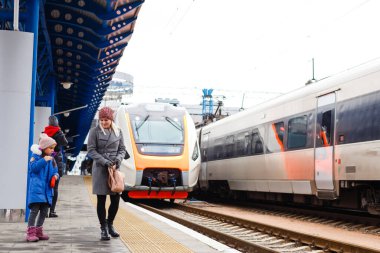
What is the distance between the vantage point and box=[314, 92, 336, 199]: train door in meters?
12.0

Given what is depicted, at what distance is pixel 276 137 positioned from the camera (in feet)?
49.8

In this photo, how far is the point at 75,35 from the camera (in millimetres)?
15273

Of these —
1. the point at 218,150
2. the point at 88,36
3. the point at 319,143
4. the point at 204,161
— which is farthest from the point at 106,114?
the point at 204,161

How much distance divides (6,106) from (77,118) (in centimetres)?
2627

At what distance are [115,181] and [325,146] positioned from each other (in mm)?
6639

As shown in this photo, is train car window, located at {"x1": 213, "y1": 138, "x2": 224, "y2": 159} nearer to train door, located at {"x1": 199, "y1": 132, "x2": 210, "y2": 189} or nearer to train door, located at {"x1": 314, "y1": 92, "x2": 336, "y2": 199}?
train door, located at {"x1": 199, "y1": 132, "x2": 210, "y2": 189}

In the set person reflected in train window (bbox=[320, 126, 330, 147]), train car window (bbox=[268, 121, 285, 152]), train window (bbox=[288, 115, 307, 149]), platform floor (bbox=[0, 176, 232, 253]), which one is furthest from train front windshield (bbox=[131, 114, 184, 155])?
platform floor (bbox=[0, 176, 232, 253])

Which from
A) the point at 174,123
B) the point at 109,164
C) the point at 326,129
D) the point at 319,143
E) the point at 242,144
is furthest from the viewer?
the point at 242,144

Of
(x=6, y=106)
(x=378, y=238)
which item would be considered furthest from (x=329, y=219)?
(x=6, y=106)

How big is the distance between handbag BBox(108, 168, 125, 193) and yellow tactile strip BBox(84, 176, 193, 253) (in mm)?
604

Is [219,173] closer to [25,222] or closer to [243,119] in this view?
[243,119]

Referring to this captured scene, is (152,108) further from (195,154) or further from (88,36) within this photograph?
(88,36)

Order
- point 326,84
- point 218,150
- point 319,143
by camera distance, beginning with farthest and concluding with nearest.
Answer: point 218,150 < point 326,84 < point 319,143

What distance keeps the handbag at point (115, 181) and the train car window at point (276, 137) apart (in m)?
8.45
